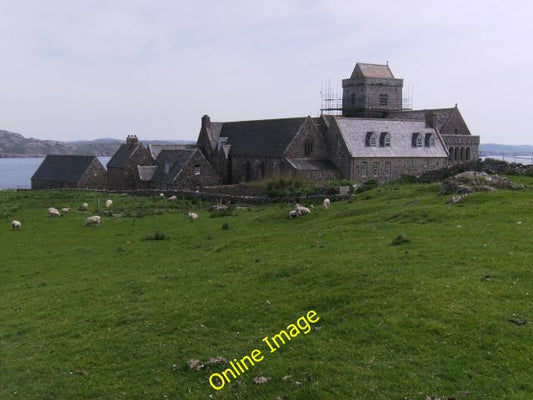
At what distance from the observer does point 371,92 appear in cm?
9644

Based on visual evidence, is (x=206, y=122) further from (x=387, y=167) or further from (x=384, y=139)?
(x=387, y=167)

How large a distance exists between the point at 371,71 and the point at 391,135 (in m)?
Answer: 26.4

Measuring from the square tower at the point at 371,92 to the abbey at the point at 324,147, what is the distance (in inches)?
513

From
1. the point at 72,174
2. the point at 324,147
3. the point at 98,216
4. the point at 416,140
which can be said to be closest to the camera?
the point at 98,216

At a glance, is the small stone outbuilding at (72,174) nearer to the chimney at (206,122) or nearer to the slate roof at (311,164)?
the chimney at (206,122)

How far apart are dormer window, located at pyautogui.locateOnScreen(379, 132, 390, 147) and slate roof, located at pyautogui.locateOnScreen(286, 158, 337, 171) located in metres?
7.13

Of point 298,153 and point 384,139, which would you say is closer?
point 298,153

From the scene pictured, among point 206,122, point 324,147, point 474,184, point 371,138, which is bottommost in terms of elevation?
point 474,184

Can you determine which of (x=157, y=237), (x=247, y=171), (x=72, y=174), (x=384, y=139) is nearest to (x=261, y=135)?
(x=247, y=171)

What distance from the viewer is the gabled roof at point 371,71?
9694 centimetres

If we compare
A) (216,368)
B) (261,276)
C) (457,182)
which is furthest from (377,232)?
(216,368)

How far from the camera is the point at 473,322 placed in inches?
518

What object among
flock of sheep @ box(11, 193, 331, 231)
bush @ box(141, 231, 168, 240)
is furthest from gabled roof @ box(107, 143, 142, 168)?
bush @ box(141, 231, 168, 240)

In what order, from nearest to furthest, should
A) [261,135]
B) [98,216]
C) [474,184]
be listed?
[474,184], [98,216], [261,135]
